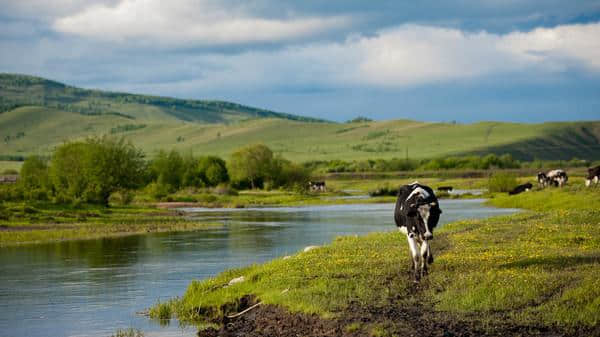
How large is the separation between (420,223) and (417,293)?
255 centimetres

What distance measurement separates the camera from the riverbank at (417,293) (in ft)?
50.8

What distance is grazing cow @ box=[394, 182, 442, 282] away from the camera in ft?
64.5

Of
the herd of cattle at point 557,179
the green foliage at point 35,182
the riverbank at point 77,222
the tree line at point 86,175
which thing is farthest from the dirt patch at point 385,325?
the green foliage at point 35,182

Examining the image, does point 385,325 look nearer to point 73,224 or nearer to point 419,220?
point 419,220

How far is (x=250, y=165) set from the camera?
13038 centimetres

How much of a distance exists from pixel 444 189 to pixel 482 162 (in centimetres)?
7950

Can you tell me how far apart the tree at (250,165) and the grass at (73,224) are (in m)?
60.5

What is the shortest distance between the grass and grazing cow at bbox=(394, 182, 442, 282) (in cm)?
3073

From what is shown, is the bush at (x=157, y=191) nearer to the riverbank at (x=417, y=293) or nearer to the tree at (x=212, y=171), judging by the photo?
the tree at (x=212, y=171)

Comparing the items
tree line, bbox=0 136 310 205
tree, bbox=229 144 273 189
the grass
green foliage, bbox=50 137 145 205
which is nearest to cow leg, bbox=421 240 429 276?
the grass

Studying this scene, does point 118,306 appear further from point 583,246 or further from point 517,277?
point 583,246

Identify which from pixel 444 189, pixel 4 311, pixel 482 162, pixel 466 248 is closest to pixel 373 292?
pixel 466 248

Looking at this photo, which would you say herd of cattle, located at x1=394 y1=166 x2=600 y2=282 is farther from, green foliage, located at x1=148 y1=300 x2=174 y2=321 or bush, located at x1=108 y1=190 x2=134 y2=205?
bush, located at x1=108 y1=190 x2=134 y2=205

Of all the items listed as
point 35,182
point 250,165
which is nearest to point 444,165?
point 250,165
